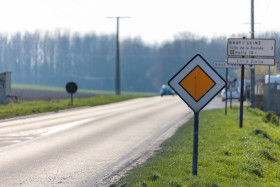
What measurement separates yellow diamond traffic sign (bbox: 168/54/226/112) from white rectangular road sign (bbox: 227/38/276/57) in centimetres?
885

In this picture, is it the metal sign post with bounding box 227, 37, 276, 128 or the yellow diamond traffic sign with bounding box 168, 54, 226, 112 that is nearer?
the yellow diamond traffic sign with bounding box 168, 54, 226, 112

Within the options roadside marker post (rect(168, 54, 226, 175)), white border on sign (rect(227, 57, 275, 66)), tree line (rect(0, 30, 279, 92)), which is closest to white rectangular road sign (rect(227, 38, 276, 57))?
white border on sign (rect(227, 57, 275, 66))

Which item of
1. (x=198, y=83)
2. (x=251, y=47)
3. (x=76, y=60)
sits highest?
(x=251, y=47)

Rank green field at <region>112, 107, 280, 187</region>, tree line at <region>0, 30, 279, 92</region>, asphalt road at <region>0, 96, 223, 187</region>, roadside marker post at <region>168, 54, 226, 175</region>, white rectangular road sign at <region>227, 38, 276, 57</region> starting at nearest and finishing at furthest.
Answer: roadside marker post at <region>168, 54, 226, 175</region>
green field at <region>112, 107, 280, 187</region>
asphalt road at <region>0, 96, 223, 187</region>
white rectangular road sign at <region>227, 38, 276, 57</region>
tree line at <region>0, 30, 279, 92</region>

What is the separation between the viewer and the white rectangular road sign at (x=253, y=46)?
1670 centimetres

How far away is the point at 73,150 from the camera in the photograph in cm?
1357

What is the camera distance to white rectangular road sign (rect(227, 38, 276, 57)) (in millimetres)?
16703

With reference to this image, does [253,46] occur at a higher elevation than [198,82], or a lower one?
higher

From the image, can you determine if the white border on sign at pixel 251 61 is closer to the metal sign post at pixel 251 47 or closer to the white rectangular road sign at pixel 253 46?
the metal sign post at pixel 251 47

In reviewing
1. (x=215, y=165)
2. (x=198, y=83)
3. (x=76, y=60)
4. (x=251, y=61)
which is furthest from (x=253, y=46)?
(x=76, y=60)

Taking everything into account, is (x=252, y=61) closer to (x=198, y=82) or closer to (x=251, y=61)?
(x=251, y=61)

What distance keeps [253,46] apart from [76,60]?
155561mm

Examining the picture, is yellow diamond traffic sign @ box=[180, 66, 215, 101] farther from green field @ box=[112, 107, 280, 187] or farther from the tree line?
the tree line

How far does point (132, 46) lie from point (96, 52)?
12195 mm
